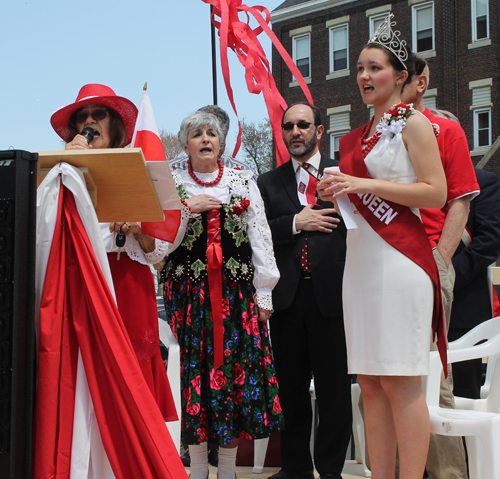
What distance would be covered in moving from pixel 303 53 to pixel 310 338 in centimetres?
2073

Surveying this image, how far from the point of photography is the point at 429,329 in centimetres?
237

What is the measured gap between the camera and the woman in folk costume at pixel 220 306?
3.17 meters

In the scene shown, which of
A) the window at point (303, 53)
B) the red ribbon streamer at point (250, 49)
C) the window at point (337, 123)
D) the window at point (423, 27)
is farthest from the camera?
the window at point (303, 53)

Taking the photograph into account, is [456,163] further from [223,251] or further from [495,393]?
Result: [223,251]

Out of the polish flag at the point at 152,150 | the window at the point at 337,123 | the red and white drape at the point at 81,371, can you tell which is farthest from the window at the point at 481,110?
the red and white drape at the point at 81,371

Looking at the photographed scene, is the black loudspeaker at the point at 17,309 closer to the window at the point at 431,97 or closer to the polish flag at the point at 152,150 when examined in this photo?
the polish flag at the point at 152,150

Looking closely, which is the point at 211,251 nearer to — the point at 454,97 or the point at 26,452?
the point at 26,452

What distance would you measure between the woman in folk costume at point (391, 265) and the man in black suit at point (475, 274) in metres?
1.18

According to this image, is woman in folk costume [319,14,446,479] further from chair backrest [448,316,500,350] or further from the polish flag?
chair backrest [448,316,500,350]

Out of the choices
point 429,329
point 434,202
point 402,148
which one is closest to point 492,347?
point 429,329

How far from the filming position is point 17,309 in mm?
1563

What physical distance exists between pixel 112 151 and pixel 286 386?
216 cm

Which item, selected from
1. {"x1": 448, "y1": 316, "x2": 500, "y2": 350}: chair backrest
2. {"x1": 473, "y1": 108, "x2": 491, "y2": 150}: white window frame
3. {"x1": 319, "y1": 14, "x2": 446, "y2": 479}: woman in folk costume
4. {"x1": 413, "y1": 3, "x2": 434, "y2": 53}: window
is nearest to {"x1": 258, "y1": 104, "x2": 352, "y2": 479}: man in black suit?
{"x1": 448, "y1": 316, "x2": 500, "y2": 350}: chair backrest

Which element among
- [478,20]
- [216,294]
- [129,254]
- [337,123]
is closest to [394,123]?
[129,254]
